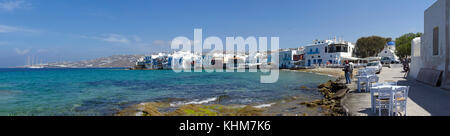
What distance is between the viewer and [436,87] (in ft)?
35.5

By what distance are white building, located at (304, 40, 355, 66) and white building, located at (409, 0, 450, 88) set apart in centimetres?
4550

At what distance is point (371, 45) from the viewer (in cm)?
6900

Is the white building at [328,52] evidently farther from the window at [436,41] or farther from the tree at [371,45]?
the window at [436,41]

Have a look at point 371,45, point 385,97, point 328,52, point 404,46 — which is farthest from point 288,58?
point 385,97

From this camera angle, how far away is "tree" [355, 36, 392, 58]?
68688 mm

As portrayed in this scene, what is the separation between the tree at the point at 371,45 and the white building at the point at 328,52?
2943 millimetres

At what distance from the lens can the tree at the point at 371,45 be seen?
225 ft

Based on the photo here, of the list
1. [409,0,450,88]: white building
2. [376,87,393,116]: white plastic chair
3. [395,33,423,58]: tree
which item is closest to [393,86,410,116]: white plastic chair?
[376,87,393,116]: white plastic chair

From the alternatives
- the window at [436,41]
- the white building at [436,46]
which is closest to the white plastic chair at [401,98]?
the white building at [436,46]

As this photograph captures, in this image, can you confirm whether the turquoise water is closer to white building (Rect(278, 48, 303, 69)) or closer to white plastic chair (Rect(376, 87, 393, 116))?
white plastic chair (Rect(376, 87, 393, 116))

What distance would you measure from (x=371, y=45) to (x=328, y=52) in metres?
15.4
